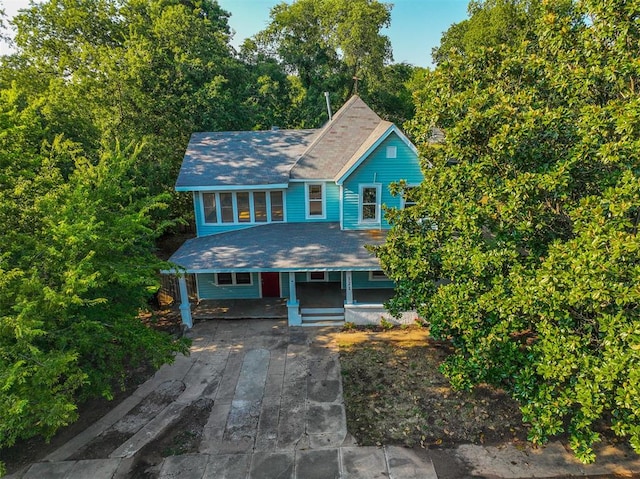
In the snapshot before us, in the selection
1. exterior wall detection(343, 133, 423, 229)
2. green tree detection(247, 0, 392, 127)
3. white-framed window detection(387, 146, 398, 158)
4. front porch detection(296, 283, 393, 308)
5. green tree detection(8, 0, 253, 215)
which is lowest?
front porch detection(296, 283, 393, 308)

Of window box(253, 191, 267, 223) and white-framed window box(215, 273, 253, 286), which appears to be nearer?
white-framed window box(215, 273, 253, 286)

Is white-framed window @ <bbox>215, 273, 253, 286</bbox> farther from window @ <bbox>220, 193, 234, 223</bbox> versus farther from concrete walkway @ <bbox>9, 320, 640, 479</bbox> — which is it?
concrete walkway @ <bbox>9, 320, 640, 479</bbox>

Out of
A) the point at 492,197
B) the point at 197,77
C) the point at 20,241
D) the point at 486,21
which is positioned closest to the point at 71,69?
the point at 197,77

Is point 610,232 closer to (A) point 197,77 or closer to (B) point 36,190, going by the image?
(B) point 36,190

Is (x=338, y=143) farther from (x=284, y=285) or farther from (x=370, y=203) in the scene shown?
(x=284, y=285)

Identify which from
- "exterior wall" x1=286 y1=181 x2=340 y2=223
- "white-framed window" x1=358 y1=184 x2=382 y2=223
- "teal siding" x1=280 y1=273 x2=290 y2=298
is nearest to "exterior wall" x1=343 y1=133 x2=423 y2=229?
"white-framed window" x1=358 y1=184 x2=382 y2=223

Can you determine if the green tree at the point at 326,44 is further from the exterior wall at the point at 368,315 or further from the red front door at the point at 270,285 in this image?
the exterior wall at the point at 368,315

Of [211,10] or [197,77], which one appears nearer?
[197,77]
